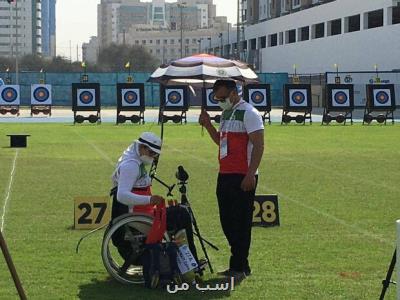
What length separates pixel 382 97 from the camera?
3841 cm

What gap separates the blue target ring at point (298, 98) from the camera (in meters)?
39.2

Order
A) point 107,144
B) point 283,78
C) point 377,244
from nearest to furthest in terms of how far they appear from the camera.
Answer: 1. point 377,244
2. point 107,144
3. point 283,78

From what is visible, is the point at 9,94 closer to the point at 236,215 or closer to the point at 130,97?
the point at 130,97

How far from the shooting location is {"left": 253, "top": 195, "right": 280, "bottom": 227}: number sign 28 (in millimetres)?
9914

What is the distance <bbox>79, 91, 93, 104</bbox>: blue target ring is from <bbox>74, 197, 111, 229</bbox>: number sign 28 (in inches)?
1154

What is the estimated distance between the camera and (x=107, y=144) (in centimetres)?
2317

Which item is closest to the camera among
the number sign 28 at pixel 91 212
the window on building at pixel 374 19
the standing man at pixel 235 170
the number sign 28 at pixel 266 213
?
the standing man at pixel 235 170

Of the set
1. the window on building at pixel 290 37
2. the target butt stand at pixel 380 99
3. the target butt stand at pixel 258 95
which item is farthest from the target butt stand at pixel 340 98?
the window on building at pixel 290 37

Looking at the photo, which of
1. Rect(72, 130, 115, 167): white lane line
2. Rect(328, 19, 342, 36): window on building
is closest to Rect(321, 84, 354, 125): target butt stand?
Rect(72, 130, 115, 167): white lane line

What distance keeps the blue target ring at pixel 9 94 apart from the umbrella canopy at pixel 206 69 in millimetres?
27014

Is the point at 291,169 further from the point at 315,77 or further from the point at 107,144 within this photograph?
Answer: the point at 315,77

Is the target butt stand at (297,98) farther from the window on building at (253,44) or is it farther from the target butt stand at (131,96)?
the window on building at (253,44)

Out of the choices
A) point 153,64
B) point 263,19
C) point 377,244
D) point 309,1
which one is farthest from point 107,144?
point 153,64

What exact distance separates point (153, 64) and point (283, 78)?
60734mm
